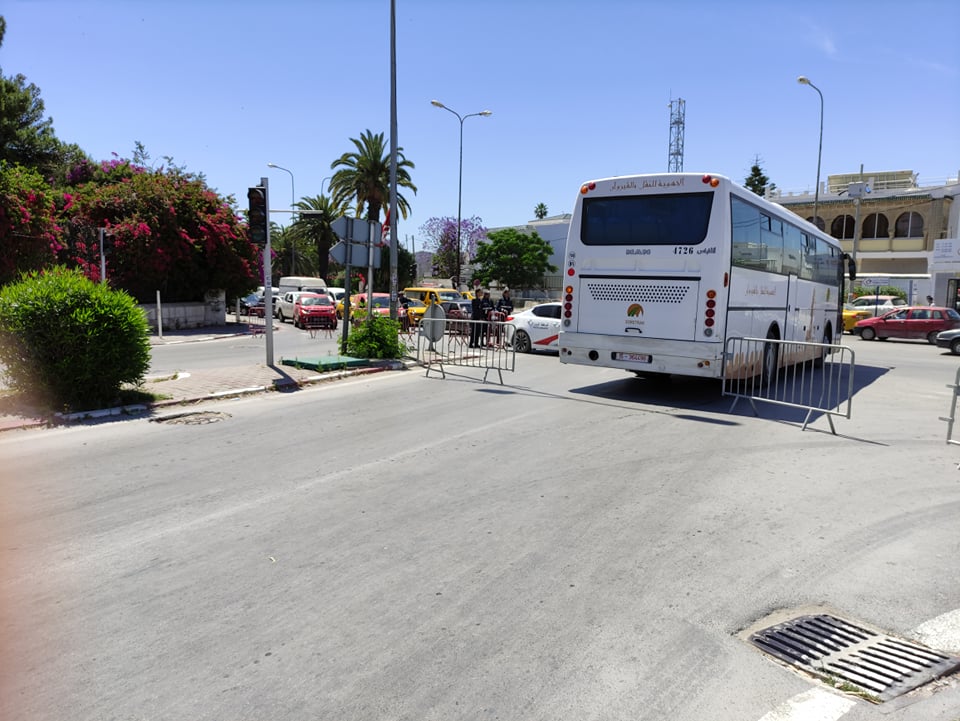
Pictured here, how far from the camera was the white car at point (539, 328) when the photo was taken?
745 inches

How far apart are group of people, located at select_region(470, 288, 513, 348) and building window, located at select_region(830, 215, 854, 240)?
5479 cm

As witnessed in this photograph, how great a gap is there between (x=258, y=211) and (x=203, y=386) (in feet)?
11.5

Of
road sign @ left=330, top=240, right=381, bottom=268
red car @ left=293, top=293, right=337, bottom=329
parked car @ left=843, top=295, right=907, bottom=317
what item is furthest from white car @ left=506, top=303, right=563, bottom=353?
parked car @ left=843, top=295, right=907, bottom=317

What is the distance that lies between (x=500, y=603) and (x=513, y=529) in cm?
118

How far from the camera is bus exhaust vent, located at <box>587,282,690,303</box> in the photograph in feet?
35.4

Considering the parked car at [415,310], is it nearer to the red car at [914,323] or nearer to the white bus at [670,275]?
the white bus at [670,275]

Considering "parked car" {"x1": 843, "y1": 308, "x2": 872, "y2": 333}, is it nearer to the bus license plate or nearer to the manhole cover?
the bus license plate

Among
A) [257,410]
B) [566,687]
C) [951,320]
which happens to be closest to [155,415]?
[257,410]

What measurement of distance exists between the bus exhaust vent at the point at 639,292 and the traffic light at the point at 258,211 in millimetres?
6181

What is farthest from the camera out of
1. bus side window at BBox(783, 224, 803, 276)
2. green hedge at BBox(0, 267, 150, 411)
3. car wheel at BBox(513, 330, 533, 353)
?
car wheel at BBox(513, 330, 533, 353)

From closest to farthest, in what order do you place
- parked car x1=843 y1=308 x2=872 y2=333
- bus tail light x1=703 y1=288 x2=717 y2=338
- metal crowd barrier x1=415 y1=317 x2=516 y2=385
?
bus tail light x1=703 y1=288 x2=717 y2=338, metal crowd barrier x1=415 y1=317 x2=516 y2=385, parked car x1=843 y1=308 x2=872 y2=333

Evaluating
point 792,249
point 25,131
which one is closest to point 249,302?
point 25,131

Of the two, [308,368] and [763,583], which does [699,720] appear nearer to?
[763,583]

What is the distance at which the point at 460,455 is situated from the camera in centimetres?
729
